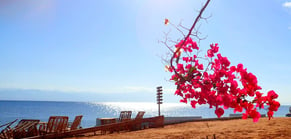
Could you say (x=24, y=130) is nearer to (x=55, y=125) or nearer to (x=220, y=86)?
(x=55, y=125)

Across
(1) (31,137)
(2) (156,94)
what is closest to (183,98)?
(1) (31,137)

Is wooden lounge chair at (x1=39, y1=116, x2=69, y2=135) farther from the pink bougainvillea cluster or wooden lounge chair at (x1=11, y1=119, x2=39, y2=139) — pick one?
the pink bougainvillea cluster

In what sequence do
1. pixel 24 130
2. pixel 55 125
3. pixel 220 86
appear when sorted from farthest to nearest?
pixel 55 125, pixel 24 130, pixel 220 86

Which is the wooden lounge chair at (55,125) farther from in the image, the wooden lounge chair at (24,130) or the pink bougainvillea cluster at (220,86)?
the pink bougainvillea cluster at (220,86)

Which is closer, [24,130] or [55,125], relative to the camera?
[24,130]

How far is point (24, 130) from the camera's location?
13.2 metres

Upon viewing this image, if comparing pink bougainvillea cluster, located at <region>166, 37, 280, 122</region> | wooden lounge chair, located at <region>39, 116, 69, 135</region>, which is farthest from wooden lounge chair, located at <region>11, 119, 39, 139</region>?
pink bougainvillea cluster, located at <region>166, 37, 280, 122</region>

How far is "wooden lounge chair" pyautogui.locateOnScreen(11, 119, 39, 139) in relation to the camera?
1298cm

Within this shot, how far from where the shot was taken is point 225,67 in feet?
17.8

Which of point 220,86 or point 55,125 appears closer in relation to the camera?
point 220,86

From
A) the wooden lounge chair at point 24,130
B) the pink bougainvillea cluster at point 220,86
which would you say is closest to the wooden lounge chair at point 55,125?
the wooden lounge chair at point 24,130

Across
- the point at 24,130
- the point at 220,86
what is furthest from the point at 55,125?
the point at 220,86

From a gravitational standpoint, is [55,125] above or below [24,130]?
above


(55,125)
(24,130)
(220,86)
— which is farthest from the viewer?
(55,125)
